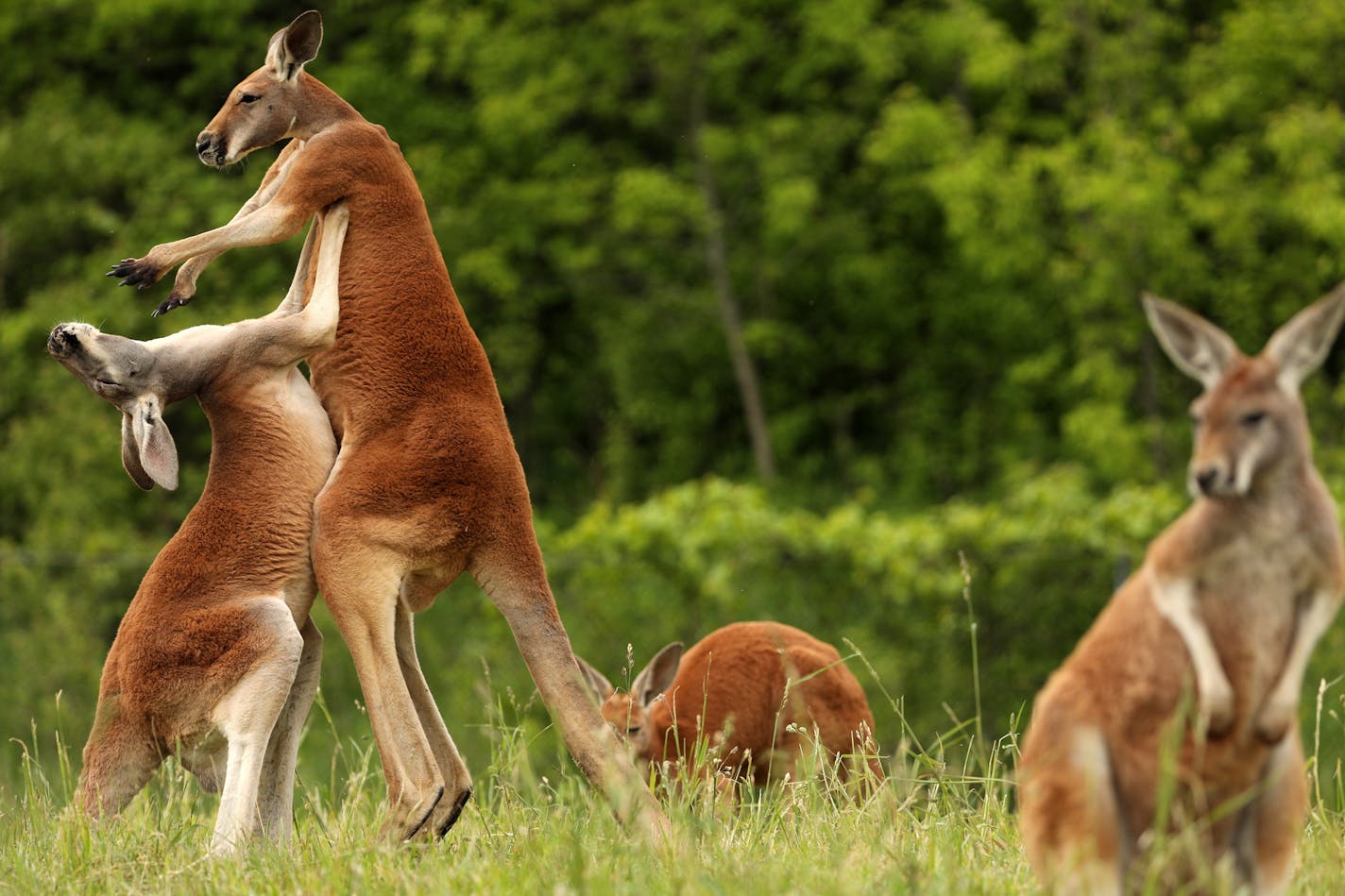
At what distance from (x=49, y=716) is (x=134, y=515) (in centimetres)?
445

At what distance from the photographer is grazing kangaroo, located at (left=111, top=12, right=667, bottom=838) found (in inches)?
167

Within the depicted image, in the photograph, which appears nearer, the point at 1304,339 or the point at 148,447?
the point at 1304,339

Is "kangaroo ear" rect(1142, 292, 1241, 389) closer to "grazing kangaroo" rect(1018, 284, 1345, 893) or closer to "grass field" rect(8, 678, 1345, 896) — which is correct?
"grazing kangaroo" rect(1018, 284, 1345, 893)

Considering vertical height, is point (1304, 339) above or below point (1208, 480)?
above

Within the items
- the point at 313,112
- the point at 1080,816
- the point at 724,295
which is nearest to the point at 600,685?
the point at 313,112

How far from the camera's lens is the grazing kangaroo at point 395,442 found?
4234 mm

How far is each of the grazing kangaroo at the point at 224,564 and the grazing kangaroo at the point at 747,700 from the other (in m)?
1.60

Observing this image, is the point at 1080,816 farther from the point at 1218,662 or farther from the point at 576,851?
the point at 576,851

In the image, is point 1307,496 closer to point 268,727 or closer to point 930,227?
point 268,727

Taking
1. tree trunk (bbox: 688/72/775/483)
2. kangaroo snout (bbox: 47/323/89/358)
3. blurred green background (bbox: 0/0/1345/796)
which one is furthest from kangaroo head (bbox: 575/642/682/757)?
tree trunk (bbox: 688/72/775/483)

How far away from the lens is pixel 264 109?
455cm

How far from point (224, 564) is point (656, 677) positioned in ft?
7.50

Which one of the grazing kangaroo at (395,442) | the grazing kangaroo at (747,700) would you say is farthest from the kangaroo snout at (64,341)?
the grazing kangaroo at (747,700)

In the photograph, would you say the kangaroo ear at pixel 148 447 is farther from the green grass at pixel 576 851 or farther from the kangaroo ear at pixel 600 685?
the kangaroo ear at pixel 600 685
